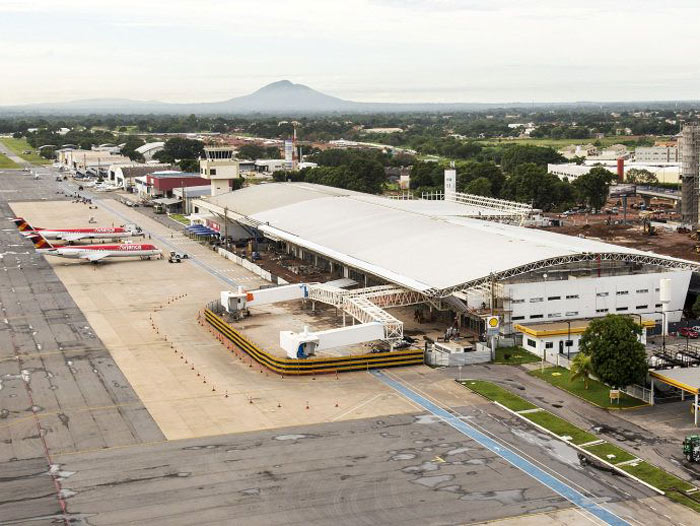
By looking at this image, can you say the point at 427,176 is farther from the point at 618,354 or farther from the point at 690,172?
the point at 618,354

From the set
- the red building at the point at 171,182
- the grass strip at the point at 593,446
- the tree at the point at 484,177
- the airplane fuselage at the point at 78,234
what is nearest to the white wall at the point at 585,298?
the grass strip at the point at 593,446

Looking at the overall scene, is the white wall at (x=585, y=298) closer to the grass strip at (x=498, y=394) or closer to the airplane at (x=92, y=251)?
the grass strip at (x=498, y=394)

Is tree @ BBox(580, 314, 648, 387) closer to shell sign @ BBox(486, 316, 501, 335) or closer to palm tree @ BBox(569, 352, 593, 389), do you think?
palm tree @ BBox(569, 352, 593, 389)

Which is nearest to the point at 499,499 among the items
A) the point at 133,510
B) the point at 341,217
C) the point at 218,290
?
the point at 133,510

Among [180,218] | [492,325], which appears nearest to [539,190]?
[180,218]

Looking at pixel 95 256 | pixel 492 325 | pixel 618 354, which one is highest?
pixel 618 354

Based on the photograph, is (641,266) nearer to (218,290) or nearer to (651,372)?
(651,372)

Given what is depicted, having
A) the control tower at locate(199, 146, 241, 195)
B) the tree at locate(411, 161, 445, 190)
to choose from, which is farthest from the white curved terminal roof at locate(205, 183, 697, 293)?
the tree at locate(411, 161, 445, 190)
